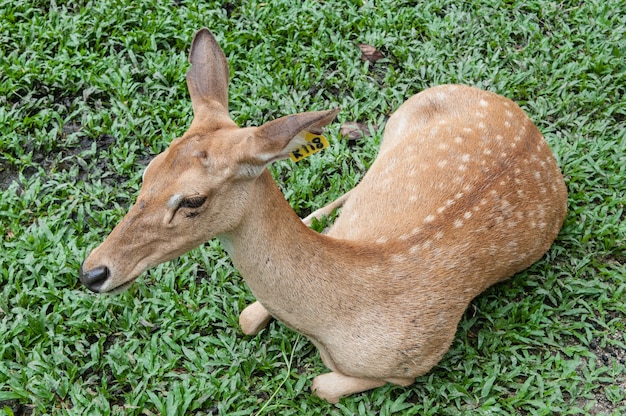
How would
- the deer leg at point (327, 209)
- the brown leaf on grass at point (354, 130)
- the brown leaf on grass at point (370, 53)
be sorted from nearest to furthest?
the deer leg at point (327, 209) < the brown leaf on grass at point (354, 130) < the brown leaf on grass at point (370, 53)

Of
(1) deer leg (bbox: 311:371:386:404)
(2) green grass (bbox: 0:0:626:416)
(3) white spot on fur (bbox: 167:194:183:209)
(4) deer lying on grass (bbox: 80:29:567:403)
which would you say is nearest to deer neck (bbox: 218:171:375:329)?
(4) deer lying on grass (bbox: 80:29:567:403)

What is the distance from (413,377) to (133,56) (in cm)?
349

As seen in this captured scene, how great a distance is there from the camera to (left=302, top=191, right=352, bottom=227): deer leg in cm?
471

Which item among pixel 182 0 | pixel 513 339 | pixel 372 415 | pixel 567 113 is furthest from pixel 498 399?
pixel 182 0

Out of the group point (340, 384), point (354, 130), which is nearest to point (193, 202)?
point (340, 384)

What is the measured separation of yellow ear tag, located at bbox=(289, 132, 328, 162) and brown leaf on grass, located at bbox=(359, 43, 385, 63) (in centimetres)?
317

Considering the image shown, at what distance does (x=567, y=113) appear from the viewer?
5.55 metres

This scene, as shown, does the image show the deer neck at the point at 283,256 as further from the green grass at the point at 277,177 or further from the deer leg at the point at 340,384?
the green grass at the point at 277,177

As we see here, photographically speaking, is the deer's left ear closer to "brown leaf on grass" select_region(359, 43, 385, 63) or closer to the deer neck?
the deer neck

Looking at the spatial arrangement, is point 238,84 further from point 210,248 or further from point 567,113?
point 567,113

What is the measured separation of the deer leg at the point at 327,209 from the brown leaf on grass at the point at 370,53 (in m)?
1.65

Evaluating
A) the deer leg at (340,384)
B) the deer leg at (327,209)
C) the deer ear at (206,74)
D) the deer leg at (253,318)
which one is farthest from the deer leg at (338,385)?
the deer ear at (206,74)

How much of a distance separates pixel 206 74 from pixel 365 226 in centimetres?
122

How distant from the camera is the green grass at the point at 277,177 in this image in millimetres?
4008
